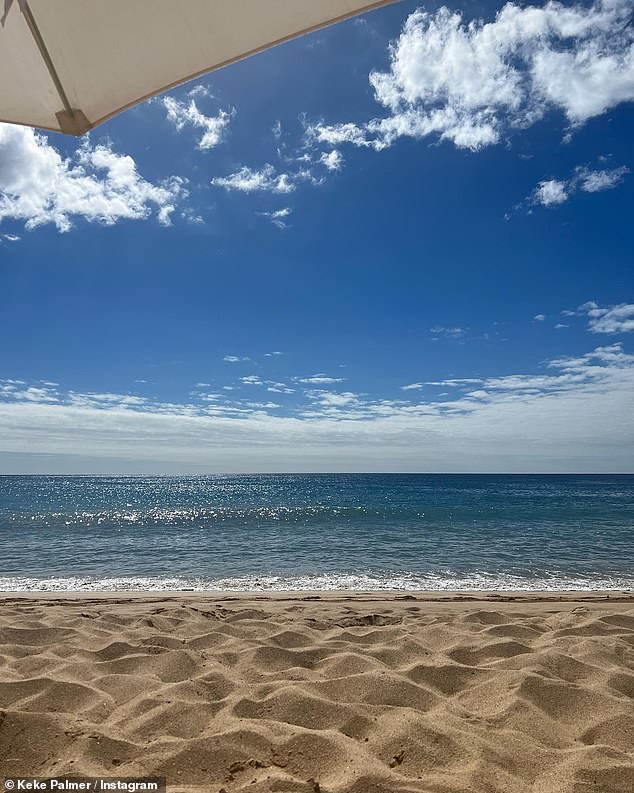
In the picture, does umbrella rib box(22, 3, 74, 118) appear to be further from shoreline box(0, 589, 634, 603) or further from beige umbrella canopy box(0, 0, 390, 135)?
shoreline box(0, 589, 634, 603)

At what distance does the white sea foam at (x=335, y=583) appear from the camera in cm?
1017

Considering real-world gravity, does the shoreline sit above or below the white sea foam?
above

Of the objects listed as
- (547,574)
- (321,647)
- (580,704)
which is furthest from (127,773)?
(547,574)

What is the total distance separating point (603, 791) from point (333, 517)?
1042 inches

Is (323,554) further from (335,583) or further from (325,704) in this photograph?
(325,704)

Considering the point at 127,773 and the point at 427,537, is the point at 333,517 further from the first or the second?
the point at 127,773

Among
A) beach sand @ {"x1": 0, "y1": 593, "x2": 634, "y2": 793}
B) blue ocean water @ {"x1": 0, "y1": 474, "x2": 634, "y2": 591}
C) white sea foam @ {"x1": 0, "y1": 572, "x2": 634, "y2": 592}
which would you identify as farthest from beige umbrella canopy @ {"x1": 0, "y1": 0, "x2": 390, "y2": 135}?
blue ocean water @ {"x1": 0, "y1": 474, "x2": 634, "y2": 591}

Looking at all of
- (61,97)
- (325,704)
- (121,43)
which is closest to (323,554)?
(325,704)

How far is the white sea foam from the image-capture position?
33.4 feet

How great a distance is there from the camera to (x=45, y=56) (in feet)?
6.89

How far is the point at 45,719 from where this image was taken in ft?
9.44

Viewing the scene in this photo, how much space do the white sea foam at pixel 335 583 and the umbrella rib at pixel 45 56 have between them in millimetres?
9453

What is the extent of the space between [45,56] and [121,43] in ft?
1.13

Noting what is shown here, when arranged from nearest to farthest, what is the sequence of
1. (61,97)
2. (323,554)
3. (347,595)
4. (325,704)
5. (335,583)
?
(61,97), (325,704), (347,595), (335,583), (323,554)
